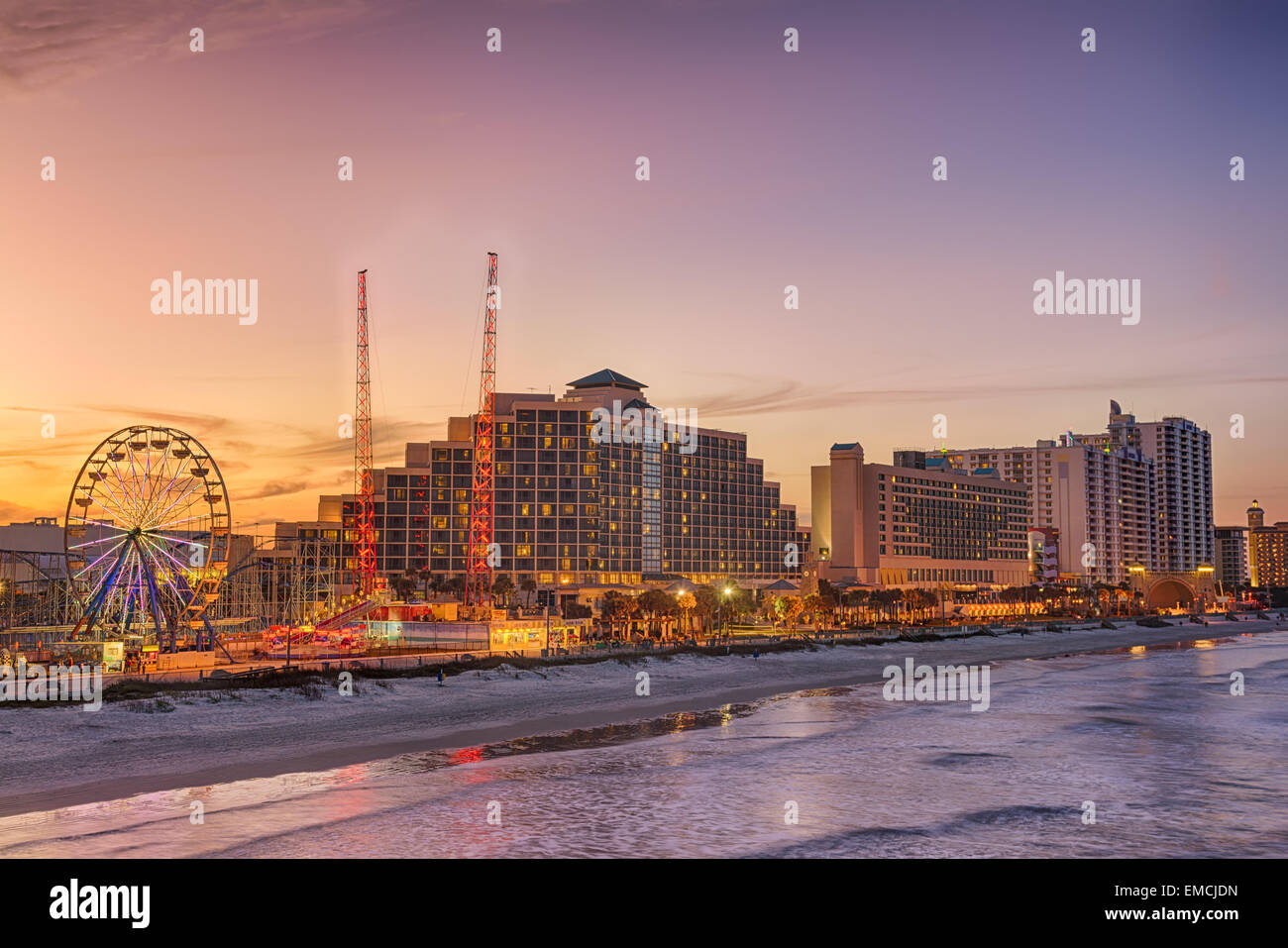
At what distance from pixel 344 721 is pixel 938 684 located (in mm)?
50230

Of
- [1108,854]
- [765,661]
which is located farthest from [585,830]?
[765,661]

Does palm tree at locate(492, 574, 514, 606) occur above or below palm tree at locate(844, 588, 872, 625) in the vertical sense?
above

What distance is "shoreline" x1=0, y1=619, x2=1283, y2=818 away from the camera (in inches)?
1646

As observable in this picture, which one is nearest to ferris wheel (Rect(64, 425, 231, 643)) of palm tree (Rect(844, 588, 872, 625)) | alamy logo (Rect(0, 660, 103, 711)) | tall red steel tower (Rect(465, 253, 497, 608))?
alamy logo (Rect(0, 660, 103, 711))

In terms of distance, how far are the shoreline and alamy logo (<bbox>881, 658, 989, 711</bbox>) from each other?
10.8ft

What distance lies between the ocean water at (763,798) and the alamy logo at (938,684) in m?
14.1

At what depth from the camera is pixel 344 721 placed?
59.1 meters

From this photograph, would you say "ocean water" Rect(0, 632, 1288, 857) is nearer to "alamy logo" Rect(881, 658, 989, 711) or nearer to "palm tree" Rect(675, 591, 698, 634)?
"alamy logo" Rect(881, 658, 989, 711)

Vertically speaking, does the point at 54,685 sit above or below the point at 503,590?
above
